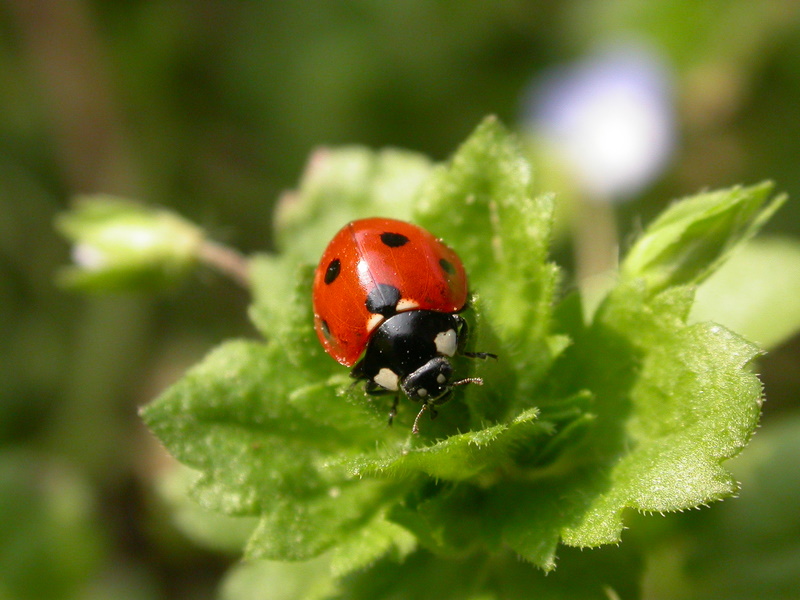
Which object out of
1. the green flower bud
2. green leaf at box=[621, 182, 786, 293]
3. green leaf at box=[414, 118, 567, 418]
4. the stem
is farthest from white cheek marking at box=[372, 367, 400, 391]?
the green flower bud

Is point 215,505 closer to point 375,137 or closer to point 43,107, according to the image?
point 375,137

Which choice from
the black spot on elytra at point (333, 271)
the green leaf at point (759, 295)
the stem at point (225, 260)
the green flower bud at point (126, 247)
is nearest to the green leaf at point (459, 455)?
the black spot on elytra at point (333, 271)

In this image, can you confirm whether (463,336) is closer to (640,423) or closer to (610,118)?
(640,423)

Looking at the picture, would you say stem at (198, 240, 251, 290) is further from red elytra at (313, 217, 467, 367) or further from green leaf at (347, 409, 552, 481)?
green leaf at (347, 409, 552, 481)

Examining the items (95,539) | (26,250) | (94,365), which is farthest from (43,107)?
(95,539)

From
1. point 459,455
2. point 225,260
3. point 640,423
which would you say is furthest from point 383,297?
point 225,260

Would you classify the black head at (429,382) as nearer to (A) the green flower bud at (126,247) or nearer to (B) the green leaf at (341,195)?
(B) the green leaf at (341,195)

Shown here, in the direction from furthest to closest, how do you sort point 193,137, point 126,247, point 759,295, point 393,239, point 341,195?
1. point 193,137
2. point 126,247
3. point 341,195
4. point 759,295
5. point 393,239
